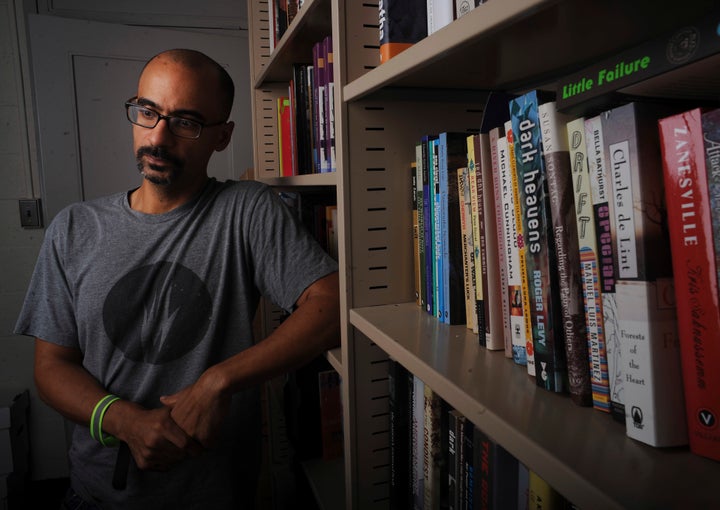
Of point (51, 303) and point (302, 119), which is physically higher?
point (302, 119)

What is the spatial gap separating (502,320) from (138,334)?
2.96 ft

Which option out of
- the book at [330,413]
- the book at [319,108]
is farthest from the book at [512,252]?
the book at [330,413]

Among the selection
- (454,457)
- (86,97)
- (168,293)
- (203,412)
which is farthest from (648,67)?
(86,97)

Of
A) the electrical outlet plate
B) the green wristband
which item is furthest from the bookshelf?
the electrical outlet plate

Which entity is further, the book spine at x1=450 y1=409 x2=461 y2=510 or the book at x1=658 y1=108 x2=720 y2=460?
the book spine at x1=450 y1=409 x2=461 y2=510

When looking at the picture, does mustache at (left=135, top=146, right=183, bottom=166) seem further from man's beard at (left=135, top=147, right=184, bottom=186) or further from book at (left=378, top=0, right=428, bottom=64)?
book at (left=378, top=0, right=428, bottom=64)

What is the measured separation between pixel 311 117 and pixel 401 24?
60 centimetres

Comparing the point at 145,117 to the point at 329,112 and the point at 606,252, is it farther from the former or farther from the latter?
the point at 606,252

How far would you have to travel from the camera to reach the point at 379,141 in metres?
0.82

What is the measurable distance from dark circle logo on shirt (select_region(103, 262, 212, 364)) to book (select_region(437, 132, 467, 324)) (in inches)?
27.0

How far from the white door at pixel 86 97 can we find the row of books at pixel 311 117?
1.20 meters

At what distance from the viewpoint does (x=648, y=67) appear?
0.38 meters

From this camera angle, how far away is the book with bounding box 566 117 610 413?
45 centimetres

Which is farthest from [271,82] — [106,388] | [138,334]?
[106,388]
